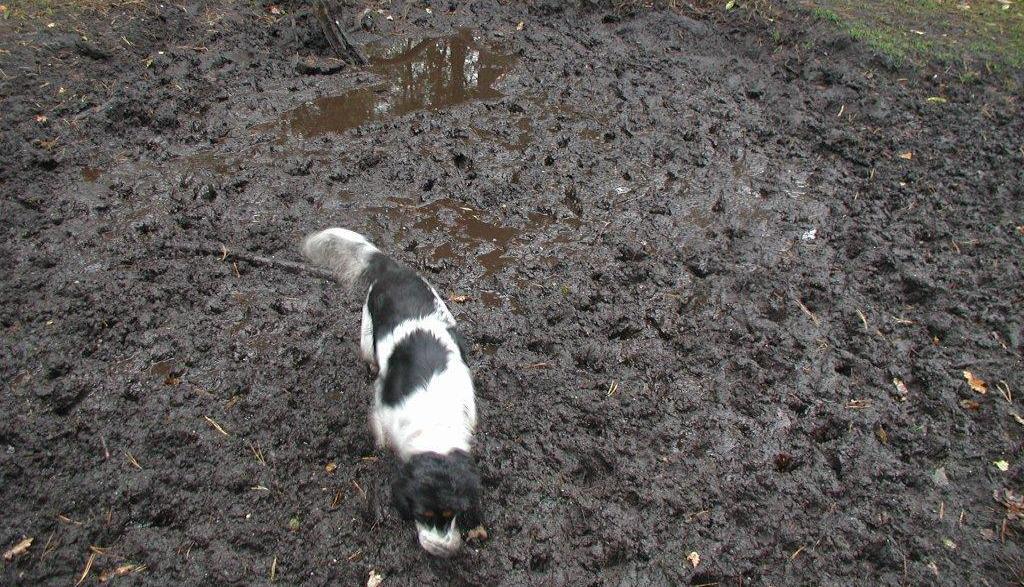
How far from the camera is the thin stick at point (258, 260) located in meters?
4.53

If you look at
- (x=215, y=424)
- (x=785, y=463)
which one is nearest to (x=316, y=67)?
(x=215, y=424)

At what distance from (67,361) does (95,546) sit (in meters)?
1.43

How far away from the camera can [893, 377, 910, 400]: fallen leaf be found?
13.2 feet

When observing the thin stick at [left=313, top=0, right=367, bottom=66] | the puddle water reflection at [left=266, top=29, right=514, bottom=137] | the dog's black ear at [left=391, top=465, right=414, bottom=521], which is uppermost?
the thin stick at [left=313, top=0, right=367, bottom=66]

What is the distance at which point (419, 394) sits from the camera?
325 centimetres

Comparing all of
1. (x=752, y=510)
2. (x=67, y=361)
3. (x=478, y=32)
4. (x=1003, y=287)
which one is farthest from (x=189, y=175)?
(x=1003, y=287)

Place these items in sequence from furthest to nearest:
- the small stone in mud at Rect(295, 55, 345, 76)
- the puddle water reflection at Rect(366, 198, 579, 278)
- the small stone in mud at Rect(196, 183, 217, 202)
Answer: the small stone in mud at Rect(295, 55, 345, 76), the small stone in mud at Rect(196, 183, 217, 202), the puddle water reflection at Rect(366, 198, 579, 278)

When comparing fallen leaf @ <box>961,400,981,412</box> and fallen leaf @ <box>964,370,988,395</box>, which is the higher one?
fallen leaf @ <box>964,370,988,395</box>

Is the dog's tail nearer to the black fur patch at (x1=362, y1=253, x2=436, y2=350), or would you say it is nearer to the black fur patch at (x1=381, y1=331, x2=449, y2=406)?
the black fur patch at (x1=362, y1=253, x2=436, y2=350)

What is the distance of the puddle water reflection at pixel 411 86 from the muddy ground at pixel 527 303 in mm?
52

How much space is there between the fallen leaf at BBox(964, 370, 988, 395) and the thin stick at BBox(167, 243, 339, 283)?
4655 millimetres

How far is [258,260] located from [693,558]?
3761 mm

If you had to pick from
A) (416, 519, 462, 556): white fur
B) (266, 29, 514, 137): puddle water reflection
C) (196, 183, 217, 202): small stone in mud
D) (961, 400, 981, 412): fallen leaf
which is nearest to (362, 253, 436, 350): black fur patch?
(416, 519, 462, 556): white fur

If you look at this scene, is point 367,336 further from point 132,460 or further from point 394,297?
point 132,460
